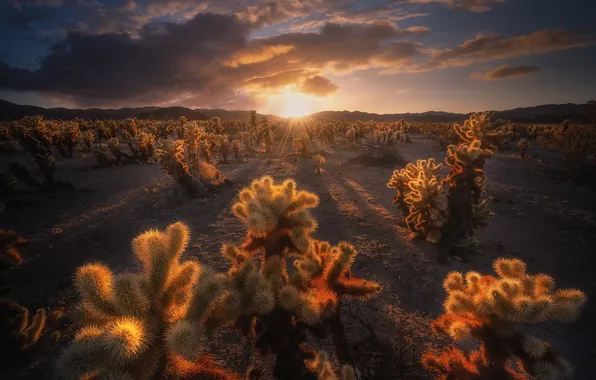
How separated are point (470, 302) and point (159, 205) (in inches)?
477

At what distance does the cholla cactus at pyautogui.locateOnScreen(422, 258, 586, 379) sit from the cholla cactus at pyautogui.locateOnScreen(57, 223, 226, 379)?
272 cm

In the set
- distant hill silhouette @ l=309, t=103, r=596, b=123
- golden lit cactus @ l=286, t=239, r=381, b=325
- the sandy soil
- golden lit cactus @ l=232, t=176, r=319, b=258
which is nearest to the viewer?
golden lit cactus @ l=286, t=239, r=381, b=325

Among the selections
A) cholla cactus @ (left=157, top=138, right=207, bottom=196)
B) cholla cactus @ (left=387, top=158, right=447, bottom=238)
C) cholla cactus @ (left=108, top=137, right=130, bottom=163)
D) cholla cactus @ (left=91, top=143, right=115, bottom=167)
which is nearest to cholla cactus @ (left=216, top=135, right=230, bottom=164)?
cholla cactus @ (left=108, top=137, right=130, bottom=163)

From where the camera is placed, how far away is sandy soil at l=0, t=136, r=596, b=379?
6387mm

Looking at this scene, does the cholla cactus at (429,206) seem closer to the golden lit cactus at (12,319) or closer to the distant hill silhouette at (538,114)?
the distant hill silhouette at (538,114)

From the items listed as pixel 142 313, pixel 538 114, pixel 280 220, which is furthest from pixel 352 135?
pixel 538 114

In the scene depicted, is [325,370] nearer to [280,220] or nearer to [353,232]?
[280,220]

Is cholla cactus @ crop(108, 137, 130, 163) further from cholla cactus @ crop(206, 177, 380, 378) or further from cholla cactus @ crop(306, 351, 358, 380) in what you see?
cholla cactus @ crop(306, 351, 358, 380)

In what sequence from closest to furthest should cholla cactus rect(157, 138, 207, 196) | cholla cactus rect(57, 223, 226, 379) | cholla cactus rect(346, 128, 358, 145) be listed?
cholla cactus rect(57, 223, 226, 379), cholla cactus rect(157, 138, 207, 196), cholla cactus rect(346, 128, 358, 145)

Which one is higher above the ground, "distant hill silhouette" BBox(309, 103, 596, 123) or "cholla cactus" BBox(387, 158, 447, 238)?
"distant hill silhouette" BBox(309, 103, 596, 123)

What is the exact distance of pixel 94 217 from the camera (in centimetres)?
1064

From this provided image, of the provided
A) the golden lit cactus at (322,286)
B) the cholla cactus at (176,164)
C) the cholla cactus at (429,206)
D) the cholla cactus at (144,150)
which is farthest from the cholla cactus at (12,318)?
the cholla cactus at (144,150)

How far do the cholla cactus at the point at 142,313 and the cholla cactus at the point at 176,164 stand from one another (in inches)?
438

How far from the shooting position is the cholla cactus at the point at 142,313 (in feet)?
5.71
